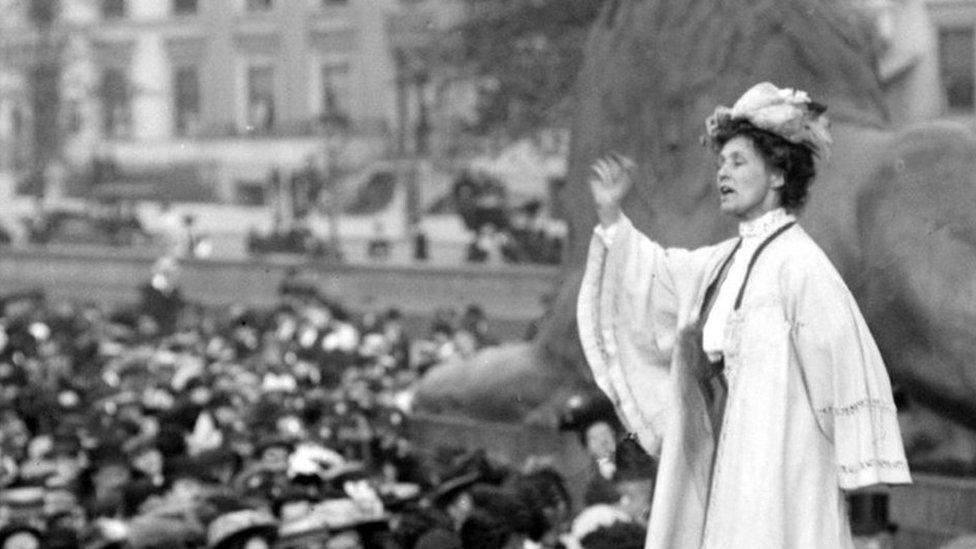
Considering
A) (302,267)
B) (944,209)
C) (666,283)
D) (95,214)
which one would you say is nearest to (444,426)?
(944,209)

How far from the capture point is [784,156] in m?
7.30

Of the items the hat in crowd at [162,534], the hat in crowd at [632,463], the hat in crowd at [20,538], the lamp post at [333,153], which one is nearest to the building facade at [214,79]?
the lamp post at [333,153]

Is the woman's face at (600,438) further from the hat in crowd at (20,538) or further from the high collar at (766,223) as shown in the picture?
the high collar at (766,223)

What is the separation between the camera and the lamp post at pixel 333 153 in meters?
42.5

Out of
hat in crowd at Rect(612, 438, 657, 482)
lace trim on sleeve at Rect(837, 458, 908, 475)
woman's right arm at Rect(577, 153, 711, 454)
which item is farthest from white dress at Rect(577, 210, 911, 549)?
hat in crowd at Rect(612, 438, 657, 482)

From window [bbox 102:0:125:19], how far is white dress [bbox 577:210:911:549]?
184 ft

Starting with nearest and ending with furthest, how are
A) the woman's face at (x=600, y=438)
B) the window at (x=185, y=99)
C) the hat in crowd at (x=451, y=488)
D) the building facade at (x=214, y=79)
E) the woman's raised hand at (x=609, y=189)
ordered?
the woman's raised hand at (x=609, y=189), the woman's face at (x=600, y=438), the hat in crowd at (x=451, y=488), the building facade at (x=214, y=79), the window at (x=185, y=99)

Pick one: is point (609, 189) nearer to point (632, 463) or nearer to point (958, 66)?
point (632, 463)

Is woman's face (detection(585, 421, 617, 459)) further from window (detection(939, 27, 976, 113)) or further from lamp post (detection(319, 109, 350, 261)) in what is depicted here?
window (detection(939, 27, 976, 113))

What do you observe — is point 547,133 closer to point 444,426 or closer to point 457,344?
point 457,344

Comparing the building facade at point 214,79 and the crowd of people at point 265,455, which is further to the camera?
the building facade at point 214,79

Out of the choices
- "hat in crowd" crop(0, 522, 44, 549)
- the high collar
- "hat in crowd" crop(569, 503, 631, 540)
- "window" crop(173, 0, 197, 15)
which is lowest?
"hat in crowd" crop(0, 522, 44, 549)

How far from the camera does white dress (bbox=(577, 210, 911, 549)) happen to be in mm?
7051

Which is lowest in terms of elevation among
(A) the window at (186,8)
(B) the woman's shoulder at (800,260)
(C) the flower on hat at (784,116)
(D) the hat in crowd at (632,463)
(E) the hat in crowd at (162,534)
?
(E) the hat in crowd at (162,534)
